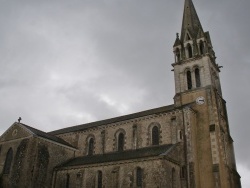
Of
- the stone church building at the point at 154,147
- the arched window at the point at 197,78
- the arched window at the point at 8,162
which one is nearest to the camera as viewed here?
the stone church building at the point at 154,147

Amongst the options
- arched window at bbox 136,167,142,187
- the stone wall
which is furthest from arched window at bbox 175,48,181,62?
arched window at bbox 136,167,142,187

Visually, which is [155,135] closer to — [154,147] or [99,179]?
[154,147]

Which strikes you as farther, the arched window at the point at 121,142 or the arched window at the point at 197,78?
the arched window at the point at 197,78

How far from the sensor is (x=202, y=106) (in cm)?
3228

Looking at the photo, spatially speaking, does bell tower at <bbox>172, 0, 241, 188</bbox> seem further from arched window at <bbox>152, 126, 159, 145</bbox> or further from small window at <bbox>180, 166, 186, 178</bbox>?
arched window at <bbox>152, 126, 159, 145</bbox>

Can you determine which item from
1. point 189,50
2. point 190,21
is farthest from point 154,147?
point 190,21

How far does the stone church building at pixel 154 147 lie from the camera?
2789 cm

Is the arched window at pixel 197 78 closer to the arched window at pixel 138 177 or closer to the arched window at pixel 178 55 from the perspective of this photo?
the arched window at pixel 178 55

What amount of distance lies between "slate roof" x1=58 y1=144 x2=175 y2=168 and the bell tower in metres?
2.97

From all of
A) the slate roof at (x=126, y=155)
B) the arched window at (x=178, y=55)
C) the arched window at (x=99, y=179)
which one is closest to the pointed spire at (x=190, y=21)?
the arched window at (x=178, y=55)

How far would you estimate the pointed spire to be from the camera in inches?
1577

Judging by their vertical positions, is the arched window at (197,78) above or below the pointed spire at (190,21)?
below

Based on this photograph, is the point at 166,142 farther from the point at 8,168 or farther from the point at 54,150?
the point at 8,168

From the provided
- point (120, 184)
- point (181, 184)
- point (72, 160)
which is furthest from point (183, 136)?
point (72, 160)
